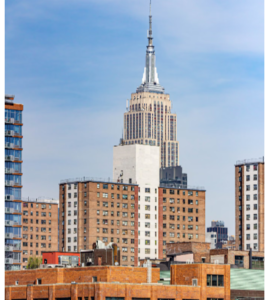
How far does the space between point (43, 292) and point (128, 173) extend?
127 metres

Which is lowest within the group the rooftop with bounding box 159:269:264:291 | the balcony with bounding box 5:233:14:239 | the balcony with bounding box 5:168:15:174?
the rooftop with bounding box 159:269:264:291

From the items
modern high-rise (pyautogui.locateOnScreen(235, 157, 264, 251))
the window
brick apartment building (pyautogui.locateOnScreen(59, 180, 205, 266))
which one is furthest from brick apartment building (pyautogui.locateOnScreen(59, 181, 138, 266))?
the window

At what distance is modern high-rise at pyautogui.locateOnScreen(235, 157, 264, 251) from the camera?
185750 millimetres

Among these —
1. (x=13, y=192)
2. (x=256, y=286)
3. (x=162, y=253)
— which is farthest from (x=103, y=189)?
(x=256, y=286)

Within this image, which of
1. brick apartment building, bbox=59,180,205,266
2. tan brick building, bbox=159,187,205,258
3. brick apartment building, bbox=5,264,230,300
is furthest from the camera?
tan brick building, bbox=159,187,205,258

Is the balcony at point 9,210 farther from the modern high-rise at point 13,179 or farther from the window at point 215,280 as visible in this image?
the window at point 215,280

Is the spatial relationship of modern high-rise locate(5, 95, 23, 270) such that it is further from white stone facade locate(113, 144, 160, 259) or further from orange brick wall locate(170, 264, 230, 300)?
white stone facade locate(113, 144, 160, 259)

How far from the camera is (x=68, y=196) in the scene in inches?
7554

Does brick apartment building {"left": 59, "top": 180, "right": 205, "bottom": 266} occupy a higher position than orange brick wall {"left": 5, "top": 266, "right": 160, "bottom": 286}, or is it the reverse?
brick apartment building {"left": 59, "top": 180, "right": 205, "bottom": 266}

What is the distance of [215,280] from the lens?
77.2 meters

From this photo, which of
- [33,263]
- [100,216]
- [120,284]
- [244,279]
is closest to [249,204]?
[100,216]

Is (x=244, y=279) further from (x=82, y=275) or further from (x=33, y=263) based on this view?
(x=33, y=263)

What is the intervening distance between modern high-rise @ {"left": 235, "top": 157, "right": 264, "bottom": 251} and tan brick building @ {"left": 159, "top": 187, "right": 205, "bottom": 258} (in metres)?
11.2
